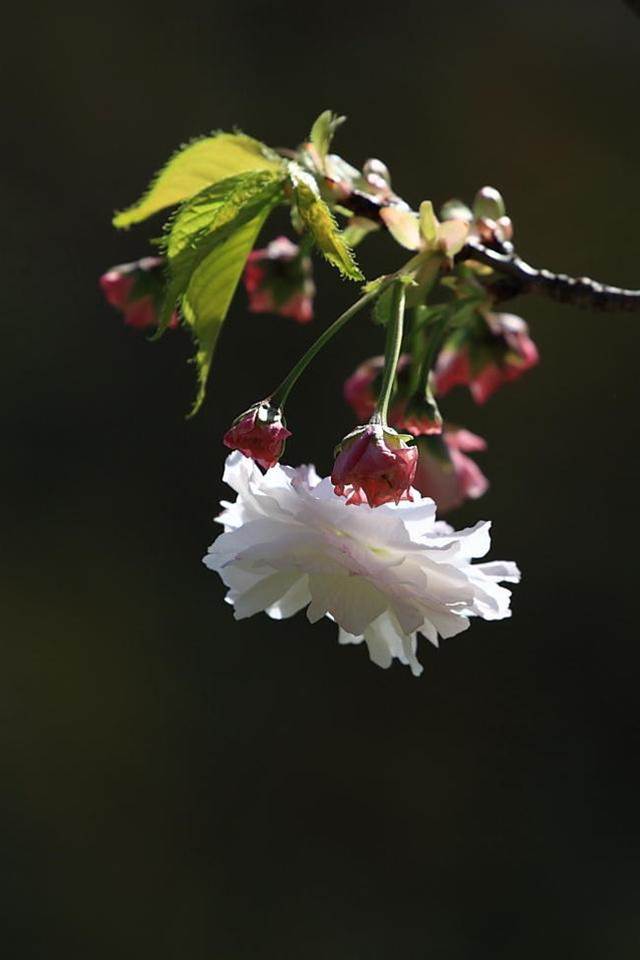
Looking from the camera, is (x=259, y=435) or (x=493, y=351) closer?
(x=259, y=435)

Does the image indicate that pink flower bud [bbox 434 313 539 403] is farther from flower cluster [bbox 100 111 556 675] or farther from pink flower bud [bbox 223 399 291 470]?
pink flower bud [bbox 223 399 291 470]

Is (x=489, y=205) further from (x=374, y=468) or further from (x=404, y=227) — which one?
(x=374, y=468)

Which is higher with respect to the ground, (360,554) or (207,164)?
(207,164)

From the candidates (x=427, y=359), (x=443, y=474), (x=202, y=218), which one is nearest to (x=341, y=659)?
(x=443, y=474)

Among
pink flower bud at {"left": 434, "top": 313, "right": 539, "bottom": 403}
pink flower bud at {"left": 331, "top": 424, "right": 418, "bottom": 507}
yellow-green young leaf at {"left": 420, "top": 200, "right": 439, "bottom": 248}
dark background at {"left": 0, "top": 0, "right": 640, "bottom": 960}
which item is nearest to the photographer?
pink flower bud at {"left": 331, "top": 424, "right": 418, "bottom": 507}

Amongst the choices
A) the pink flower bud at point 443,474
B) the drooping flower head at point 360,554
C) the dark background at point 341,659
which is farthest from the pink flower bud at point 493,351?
the dark background at point 341,659

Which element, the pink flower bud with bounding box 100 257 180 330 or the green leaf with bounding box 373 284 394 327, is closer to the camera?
the green leaf with bounding box 373 284 394 327

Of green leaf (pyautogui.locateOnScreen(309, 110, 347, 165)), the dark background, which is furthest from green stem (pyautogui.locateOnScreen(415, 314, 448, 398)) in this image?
the dark background
